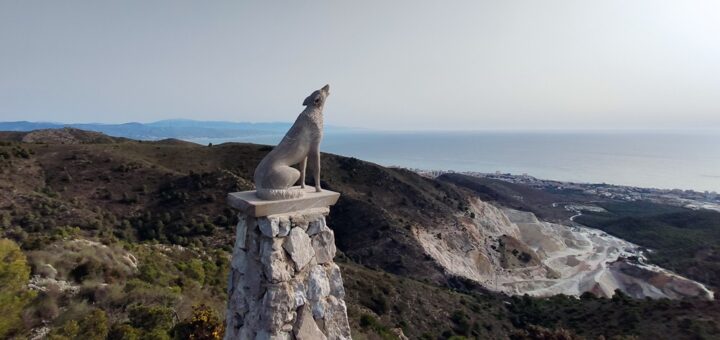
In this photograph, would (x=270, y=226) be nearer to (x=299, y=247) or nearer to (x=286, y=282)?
(x=299, y=247)


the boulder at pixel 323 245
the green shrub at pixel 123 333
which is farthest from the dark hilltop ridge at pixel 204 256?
the boulder at pixel 323 245

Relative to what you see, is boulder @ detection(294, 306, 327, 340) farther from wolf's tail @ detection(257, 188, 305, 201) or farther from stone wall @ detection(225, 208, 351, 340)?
wolf's tail @ detection(257, 188, 305, 201)

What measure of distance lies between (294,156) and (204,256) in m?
16.3

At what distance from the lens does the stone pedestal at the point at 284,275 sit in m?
5.41

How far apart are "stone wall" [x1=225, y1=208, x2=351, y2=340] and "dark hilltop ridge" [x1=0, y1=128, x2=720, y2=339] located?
14.7 ft

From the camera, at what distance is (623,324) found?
2536 centimetres

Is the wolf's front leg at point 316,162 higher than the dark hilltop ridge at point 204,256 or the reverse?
higher

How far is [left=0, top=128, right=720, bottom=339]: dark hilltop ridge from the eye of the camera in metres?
10.7

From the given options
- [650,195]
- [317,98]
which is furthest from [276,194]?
[650,195]

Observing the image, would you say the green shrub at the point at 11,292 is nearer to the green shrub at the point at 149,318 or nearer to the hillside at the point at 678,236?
the green shrub at the point at 149,318

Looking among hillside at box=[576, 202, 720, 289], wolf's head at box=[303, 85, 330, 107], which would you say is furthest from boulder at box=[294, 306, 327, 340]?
hillside at box=[576, 202, 720, 289]

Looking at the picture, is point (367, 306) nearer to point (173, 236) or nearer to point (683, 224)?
point (173, 236)

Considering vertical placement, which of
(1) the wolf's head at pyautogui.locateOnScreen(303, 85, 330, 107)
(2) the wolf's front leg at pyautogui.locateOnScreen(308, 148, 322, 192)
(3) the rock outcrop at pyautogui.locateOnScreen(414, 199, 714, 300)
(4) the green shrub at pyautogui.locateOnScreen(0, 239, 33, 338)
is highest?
(1) the wolf's head at pyautogui.locateOnScreen(303, 85, 330, 107)

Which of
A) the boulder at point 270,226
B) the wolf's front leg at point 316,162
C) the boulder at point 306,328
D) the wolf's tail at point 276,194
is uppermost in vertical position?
the wolf's front leg at point 316,162
